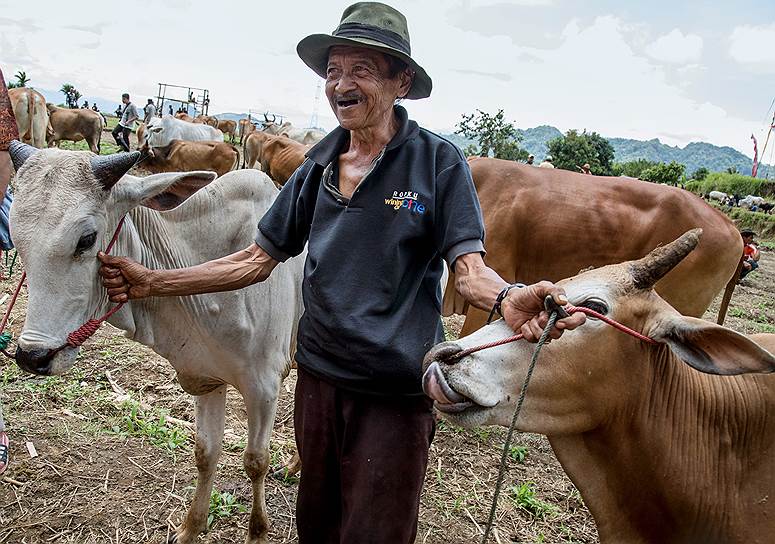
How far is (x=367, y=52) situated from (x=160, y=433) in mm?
3344

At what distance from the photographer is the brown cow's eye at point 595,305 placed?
79.1 inches

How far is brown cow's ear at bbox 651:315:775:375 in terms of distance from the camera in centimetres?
178

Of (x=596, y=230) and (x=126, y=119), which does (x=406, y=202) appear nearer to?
(x=596, y=230)

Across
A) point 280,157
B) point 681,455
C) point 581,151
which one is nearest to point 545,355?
point 681,455

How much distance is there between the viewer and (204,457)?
10.8ft

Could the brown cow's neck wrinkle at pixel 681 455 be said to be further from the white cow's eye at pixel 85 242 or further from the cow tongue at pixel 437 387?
the white cow's eye at pixel 85 242

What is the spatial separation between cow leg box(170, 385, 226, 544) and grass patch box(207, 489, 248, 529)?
0.64 ft

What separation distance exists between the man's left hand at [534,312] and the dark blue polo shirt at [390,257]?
0.24 meters

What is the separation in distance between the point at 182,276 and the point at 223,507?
1949 mm

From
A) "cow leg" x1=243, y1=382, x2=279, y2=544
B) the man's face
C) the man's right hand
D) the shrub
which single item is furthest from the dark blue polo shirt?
the shrub

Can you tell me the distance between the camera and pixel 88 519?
3.41 meters

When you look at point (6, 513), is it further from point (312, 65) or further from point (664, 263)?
point (664, 263)

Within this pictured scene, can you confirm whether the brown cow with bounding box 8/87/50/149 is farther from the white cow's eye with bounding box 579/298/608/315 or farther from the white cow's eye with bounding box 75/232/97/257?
the white cow's eye with bounding box 579/298/608/315

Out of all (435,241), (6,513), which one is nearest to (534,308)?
(435,241)
